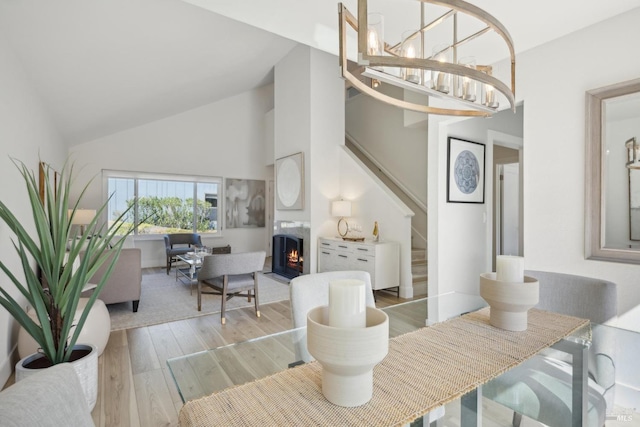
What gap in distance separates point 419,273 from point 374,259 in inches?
36.9

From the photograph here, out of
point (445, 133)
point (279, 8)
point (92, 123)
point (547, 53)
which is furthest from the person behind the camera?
point (92, 123)

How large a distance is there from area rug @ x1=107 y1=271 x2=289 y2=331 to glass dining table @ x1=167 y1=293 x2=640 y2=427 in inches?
99.2

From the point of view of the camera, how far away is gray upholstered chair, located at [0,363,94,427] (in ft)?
1.55

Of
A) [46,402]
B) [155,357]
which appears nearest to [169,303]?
[155,357]

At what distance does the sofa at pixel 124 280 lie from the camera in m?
3.35

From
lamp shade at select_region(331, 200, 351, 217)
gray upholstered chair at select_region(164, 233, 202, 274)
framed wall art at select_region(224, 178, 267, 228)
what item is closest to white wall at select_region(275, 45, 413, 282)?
lamp shade at select_region(331, 200, 351, 217)

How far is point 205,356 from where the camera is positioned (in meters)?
1.14

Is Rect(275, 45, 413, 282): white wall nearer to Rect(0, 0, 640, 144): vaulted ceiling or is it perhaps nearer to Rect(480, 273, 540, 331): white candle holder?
Rect(0, 0, 640, 144): vaulted ceiling

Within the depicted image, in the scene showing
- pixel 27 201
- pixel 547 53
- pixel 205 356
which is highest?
pixel 547 53

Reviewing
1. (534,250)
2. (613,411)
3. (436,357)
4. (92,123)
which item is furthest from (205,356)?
(92,123)

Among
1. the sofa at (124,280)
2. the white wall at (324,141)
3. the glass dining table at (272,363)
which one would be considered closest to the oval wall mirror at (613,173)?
the glass dining table at (272,363)

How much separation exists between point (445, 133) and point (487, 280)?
8.04 ft

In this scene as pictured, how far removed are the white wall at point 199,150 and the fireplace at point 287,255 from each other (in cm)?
199

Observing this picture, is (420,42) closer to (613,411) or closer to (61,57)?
(613,411)
